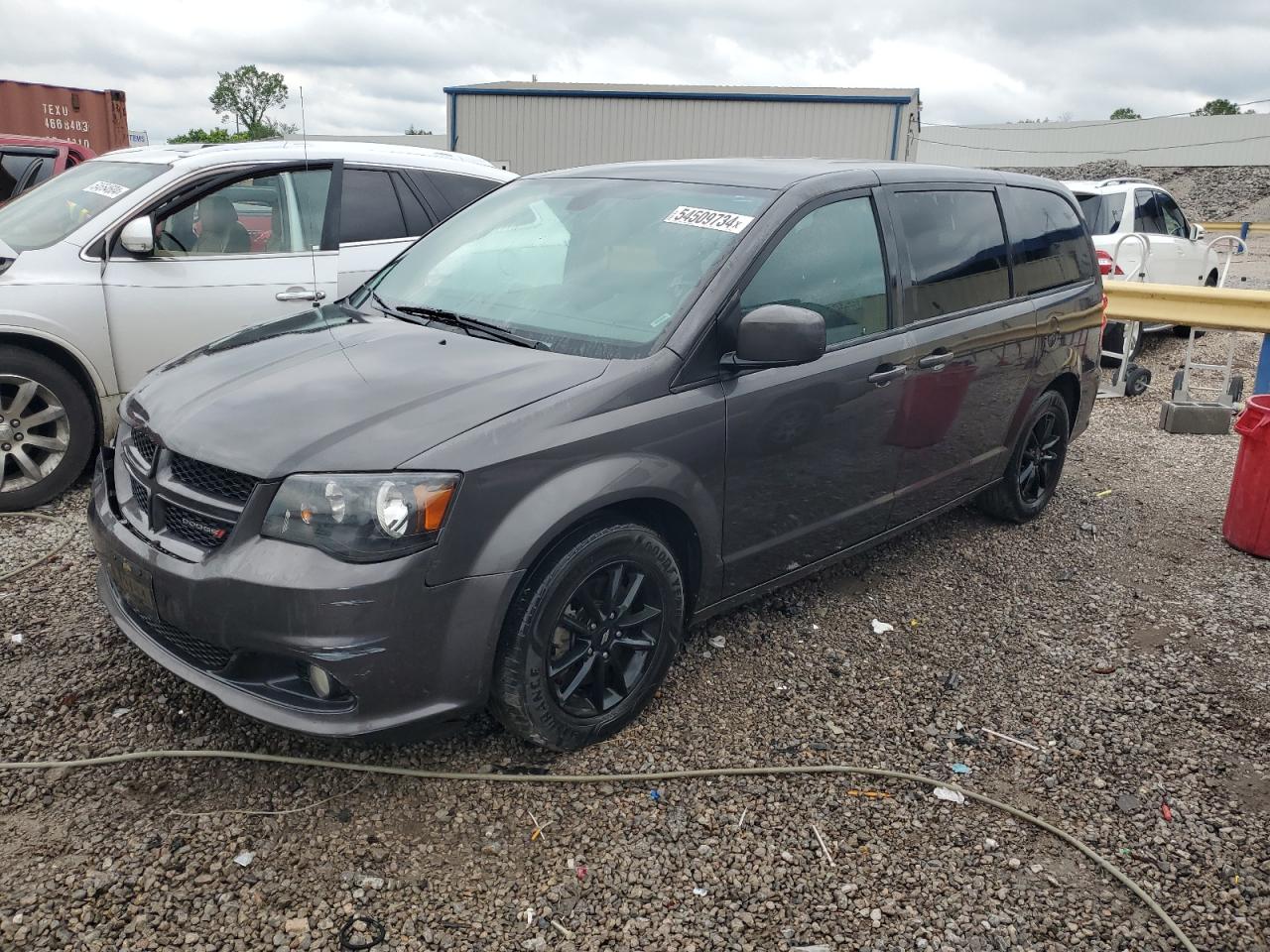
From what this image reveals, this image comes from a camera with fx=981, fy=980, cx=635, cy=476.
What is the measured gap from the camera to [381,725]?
8.56 ft

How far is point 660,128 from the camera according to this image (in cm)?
2733

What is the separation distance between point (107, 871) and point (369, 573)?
103cm

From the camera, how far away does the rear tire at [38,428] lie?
4773 mm

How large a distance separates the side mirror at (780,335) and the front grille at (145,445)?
1823 mm

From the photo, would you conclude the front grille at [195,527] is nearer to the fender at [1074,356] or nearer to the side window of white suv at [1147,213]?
the fender at [1074,356]

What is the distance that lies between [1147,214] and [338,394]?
11280 mm

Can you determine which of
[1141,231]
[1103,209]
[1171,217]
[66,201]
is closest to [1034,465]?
[66,201]

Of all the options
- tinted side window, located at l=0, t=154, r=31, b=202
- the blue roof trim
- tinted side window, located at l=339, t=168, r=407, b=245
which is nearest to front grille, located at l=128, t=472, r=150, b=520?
tinted side window, located at l=339, t=168, r=407, b=245

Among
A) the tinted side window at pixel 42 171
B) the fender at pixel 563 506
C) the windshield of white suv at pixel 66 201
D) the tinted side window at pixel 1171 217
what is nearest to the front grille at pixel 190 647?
the fender at pixel 563 506

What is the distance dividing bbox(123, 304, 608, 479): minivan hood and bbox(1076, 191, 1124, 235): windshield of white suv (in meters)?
9.77

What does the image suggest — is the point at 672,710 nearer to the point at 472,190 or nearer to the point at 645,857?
the point at 645,857

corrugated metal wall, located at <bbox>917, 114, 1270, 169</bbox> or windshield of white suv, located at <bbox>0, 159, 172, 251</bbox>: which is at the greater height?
corrugated metal wall, located at <bbox>917, 114, 1270, 169</bbox>

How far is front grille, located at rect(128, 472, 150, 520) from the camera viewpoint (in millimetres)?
2916

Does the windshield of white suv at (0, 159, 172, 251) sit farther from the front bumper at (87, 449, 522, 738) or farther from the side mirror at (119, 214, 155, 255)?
the front bumper at (87, 449, 522, 738)
